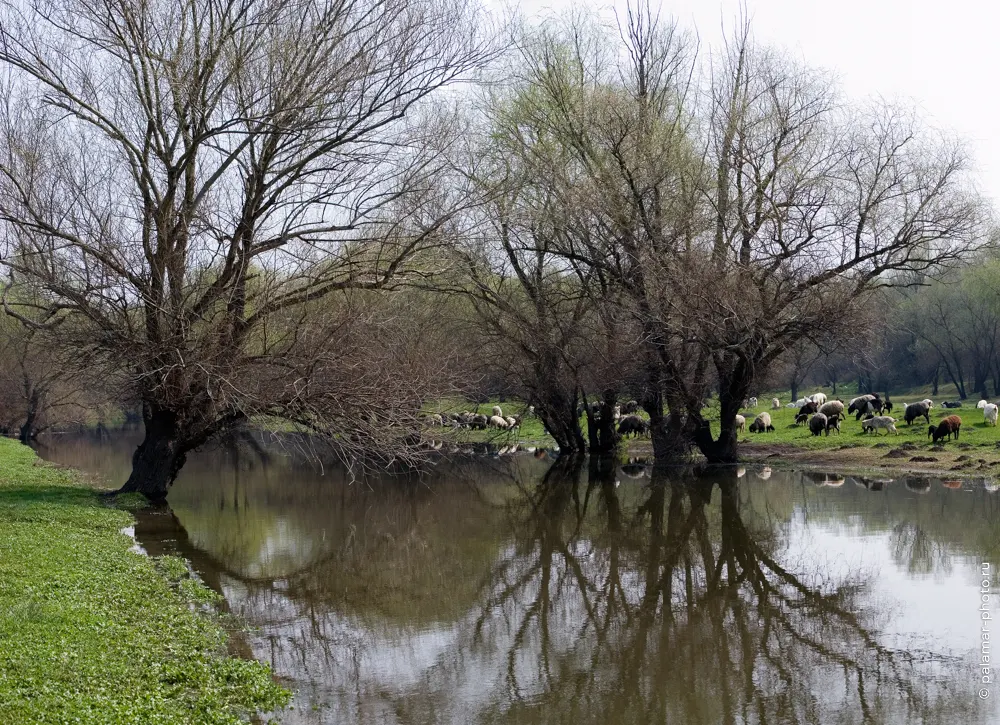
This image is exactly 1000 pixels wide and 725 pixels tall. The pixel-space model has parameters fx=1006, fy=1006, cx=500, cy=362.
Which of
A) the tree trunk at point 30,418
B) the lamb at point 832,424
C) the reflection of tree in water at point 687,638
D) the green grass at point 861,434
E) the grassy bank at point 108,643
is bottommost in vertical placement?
the reflection of tree in water at point 687,638

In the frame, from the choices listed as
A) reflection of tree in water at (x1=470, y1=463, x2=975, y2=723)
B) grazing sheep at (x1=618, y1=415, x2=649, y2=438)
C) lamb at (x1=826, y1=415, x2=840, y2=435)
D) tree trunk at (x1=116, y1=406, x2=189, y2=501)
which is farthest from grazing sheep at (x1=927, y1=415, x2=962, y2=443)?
tree trunk at (x1=116, y1=406, x2=189, y2=501)

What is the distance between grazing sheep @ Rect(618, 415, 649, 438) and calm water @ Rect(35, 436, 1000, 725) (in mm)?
14521

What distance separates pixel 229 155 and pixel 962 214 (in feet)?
57.9

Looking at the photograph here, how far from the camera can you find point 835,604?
A: 12070mm

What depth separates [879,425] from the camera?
32.7 meters

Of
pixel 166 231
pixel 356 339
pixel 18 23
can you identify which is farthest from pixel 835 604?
pixel 18 23

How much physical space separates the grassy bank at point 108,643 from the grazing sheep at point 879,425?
25.2 m

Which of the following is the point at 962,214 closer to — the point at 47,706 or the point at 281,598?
the point at 281,598

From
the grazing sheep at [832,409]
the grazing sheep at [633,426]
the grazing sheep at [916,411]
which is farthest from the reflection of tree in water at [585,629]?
the grazing sheep at [633,426]

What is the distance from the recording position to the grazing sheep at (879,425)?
107 feet

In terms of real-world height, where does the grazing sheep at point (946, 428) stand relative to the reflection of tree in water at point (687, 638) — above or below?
above

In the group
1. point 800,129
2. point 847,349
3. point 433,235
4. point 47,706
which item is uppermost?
point 800,129

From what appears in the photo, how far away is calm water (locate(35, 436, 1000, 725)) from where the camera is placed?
28.0 ft

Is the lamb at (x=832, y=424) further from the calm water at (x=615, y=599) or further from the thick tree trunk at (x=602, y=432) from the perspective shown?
the calm water at (x=615, y=599)
